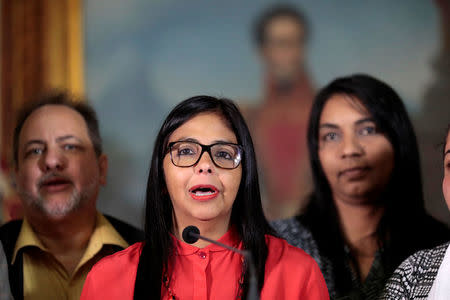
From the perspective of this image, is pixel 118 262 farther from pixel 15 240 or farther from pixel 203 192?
pixel 15 240

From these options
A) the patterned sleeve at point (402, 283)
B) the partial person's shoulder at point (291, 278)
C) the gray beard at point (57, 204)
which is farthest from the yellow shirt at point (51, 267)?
the patterned sleeve at point (402, 283)

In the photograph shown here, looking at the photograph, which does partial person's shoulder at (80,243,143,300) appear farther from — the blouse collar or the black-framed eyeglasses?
the black-framed eyeglasses

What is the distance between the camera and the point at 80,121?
2.63 m

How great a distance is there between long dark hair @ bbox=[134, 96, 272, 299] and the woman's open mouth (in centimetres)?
16

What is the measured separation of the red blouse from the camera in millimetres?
1842

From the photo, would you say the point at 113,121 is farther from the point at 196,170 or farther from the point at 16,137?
the point at 196,170

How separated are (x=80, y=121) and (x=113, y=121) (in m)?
1.59

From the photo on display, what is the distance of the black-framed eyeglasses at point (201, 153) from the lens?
1866 mm

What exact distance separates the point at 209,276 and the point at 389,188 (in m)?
1.19

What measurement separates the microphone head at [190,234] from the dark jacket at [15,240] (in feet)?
2.70

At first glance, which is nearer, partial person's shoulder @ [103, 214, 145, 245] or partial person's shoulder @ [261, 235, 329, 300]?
partial person's shoulder @ [261, 235, 329, 300]

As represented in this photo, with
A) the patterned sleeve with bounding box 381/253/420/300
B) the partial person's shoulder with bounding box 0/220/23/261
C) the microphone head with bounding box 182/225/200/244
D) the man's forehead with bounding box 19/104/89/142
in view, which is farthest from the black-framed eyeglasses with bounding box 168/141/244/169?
the partial person's shoulder with bounding box 0/220/23/261

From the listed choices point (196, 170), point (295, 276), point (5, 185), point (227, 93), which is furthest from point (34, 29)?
point (295, 276)

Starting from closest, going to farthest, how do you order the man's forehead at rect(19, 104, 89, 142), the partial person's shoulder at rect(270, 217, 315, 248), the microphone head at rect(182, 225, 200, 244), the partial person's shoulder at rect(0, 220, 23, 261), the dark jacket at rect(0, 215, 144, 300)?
1. the microphone head at rect(182, 225, 200, 244)
2. the dark jacket at rect(0, 215, 144, 300)
3. the partial person's shoulder at rect(0, 220, 23, 261)
4. the man's forehead at rect(19, 104, 89, 142)
5. the partial person's shoulder at rect(270, 217, 315, 248)
